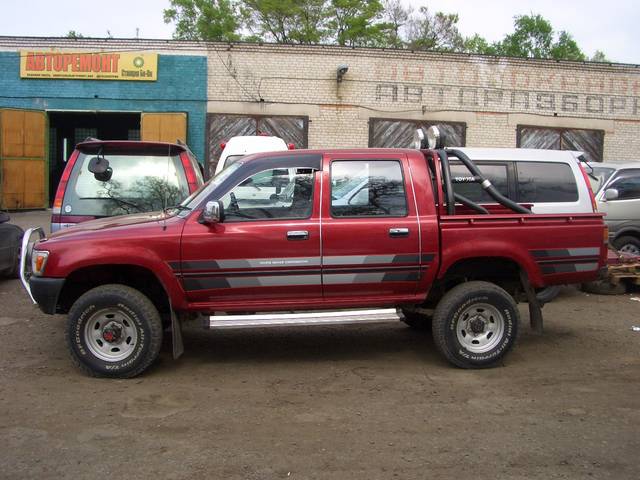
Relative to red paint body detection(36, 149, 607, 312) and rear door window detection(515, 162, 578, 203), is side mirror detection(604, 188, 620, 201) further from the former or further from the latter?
red paint body detection(36, 149, 607, 312)

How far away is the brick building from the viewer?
57.6 ft

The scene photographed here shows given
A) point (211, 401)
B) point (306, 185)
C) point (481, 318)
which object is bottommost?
point (211, 401)

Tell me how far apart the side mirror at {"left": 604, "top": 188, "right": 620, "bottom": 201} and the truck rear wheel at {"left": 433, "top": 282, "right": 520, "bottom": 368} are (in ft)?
16.7

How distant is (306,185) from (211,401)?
1971mm

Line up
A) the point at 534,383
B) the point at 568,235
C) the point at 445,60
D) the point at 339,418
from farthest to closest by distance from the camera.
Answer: the point at 445,60, the point at 568,235, the point at 534,383, the point at 339,418

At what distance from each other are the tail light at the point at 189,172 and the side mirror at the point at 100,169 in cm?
80

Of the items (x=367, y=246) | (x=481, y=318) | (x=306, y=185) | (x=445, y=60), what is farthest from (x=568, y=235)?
(x=445, y=60)

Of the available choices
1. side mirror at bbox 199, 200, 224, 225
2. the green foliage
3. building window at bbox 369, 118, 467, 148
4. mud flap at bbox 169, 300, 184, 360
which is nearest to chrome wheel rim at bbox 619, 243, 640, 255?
side mirror at bbox 199, 200, 224, 225

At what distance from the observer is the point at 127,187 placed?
7.11m

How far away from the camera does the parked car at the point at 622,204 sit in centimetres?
989

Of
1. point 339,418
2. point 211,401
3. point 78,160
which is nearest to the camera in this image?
point 339,418

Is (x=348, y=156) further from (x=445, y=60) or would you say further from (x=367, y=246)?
(x=445, y=60)

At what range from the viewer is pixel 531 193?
7816 millimetres

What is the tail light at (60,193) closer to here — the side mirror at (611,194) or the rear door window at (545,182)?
the rear door window at (545,182)
